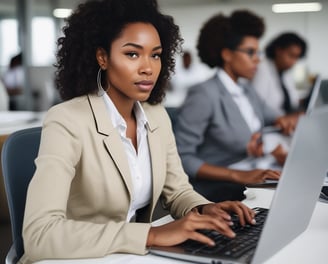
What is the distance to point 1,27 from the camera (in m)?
6.45

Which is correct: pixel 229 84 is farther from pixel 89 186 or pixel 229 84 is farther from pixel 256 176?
pixel 89 186

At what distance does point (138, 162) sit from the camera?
1.44 m

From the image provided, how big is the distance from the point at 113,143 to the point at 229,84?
138 cm

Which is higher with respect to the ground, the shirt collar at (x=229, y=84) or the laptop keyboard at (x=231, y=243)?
the shirt collar at (x=229, y=84)

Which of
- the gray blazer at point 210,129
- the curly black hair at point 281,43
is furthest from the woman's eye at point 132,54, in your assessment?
the curly black hair at point 281,43

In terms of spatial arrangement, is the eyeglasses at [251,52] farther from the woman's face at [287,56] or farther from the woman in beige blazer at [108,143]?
the woman in beige blazer at [108,143]

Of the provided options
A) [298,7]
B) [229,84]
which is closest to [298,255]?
[229,84]

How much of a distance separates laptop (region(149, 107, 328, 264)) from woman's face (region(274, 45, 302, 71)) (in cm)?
270

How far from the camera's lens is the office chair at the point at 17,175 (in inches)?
52.5

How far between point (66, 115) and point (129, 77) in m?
0.21

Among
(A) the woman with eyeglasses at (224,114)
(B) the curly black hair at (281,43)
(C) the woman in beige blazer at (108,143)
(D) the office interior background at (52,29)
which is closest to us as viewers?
(C) the woman in beige blazer at (108,143)

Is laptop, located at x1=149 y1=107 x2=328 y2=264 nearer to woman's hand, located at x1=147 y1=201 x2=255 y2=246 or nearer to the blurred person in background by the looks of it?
woman's hand, located at x1=147 y1=201 x2=255 y2=246

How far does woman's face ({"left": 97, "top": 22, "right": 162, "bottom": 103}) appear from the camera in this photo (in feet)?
4.50

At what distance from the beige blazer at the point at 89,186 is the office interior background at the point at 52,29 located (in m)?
3.12
